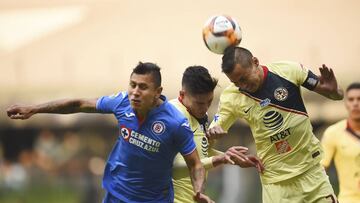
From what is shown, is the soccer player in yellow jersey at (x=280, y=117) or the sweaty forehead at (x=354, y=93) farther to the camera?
the sweaty forehead at (x=354, y=93)

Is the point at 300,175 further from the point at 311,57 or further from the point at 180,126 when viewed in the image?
the point at 311,57

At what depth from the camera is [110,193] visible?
8.70 metres

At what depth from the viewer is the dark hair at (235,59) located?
28.7ft

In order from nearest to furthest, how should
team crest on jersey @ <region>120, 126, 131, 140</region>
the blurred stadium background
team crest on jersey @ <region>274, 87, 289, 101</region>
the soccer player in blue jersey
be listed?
the soccer player in blue jersey, team crest on jersey @ <region>120, 126, 131, 140</region>, team crest on jersey @ <region>274, 87, 289, 101</region>, the blurred stadium background

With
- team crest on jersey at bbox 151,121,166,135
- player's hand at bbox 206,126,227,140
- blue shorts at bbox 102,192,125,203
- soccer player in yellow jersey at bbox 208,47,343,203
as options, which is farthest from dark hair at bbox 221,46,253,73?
blue shorts at bbox 102,192,125,203

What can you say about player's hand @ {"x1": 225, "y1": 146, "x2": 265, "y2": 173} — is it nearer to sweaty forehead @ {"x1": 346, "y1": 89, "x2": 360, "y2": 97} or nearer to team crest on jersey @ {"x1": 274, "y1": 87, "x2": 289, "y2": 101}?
team crest on jersey @ {"x1": 274, "y1": 87, "x2": 289, "y2": 101}

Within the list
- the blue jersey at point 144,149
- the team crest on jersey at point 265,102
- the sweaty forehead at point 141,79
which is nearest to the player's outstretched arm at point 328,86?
the team crest on jersey at point 265,102

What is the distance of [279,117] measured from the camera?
9.09 metres

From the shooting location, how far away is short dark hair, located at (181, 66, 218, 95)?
29.6 ft

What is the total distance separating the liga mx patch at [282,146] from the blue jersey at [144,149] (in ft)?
3.74

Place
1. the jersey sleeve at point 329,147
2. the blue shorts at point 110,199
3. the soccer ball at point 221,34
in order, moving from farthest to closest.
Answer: the jersey sleeve at point 329,147
the soccer ball at point 221,34
the blue shorts at point 110,199

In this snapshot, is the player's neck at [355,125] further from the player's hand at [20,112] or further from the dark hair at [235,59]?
the player's hand at [20,112]

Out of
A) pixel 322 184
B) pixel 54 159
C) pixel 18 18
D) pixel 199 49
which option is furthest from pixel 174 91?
pixel 322 184

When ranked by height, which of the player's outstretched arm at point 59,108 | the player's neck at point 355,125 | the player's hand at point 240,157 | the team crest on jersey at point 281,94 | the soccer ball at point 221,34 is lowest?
the player's neck at point 355,125
